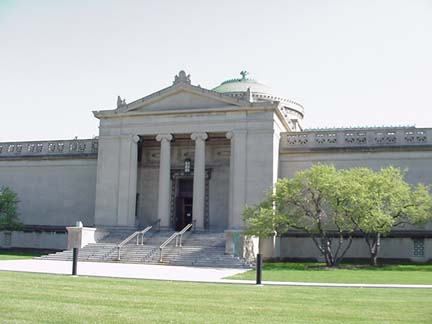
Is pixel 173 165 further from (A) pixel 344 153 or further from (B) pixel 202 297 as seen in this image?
(B) pixel 202 297

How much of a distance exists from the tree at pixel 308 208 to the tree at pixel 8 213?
2030cm

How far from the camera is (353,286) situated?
67.7 feet

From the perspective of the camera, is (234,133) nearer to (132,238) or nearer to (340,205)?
(132,238)

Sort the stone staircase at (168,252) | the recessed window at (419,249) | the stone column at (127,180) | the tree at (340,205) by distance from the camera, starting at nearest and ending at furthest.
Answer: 1. the tree at (340,205)
2. the stone staircase at (168,252)
3. the recessed window at (419,249)
4. the stone column at (127,180)

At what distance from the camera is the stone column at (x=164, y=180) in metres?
41.2

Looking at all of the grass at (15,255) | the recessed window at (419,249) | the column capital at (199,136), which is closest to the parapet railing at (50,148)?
the grass at (15,255)

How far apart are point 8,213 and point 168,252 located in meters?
16.1

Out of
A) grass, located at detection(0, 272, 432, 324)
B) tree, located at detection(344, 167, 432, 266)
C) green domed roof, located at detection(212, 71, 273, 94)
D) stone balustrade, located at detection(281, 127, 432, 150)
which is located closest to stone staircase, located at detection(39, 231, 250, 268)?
tree, located at detection(344, 167, 432, 266)

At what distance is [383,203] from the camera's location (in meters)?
33.3

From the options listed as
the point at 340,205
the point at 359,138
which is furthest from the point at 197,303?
the point at 359,138

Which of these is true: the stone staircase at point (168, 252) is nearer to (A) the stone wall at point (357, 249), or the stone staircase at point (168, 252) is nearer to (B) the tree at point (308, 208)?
(B) the tree at point (308, 208)

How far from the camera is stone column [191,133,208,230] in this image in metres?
40.3

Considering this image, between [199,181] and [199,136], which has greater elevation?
[199,136]

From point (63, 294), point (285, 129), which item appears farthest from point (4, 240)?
point (63, 294)
